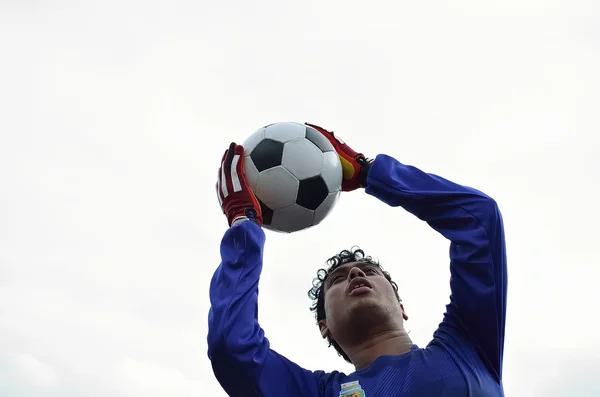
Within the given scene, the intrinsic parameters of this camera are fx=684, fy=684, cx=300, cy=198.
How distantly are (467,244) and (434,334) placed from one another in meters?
0.62

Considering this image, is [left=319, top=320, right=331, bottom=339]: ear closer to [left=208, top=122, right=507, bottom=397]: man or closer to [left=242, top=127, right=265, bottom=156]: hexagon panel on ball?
[left=208, top=122, right=507, bottom=397]: man

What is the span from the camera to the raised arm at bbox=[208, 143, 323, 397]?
3.98 meters

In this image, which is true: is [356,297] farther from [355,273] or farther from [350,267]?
[350,267]

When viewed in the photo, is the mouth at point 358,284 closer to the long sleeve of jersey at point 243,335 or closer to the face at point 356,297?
the face at point 356,297

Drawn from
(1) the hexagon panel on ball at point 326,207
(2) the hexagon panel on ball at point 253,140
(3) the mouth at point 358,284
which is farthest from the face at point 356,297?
(2) the hexagon panel on ball at point 253,140

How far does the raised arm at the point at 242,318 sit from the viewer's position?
13.1ft

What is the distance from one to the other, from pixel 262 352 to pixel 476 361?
129cm

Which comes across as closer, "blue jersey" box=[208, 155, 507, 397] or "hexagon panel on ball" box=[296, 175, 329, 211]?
"blue jersey" box=[208, 155, 507, 397]

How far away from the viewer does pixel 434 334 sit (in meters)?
4.41

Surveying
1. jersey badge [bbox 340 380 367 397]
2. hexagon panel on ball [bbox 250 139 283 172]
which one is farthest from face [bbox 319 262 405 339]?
hexagon panel on ball [bbox 250 139 283 172]

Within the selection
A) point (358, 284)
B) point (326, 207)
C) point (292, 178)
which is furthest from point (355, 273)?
point (292, 178)

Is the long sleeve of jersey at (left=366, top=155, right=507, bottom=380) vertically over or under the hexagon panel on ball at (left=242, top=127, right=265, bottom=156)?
under

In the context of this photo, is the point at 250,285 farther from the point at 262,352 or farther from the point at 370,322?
the point at 370,322

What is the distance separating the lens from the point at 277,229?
4742mm
